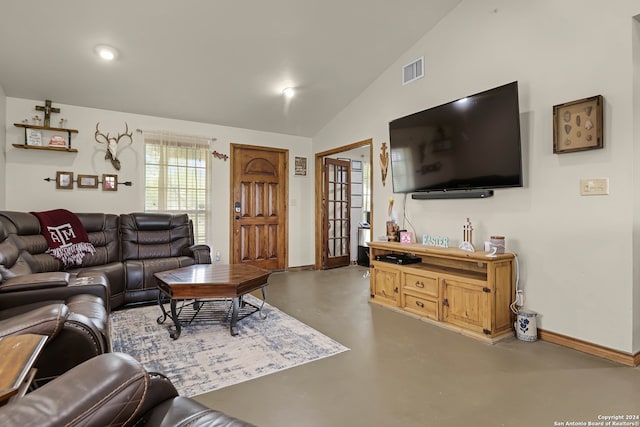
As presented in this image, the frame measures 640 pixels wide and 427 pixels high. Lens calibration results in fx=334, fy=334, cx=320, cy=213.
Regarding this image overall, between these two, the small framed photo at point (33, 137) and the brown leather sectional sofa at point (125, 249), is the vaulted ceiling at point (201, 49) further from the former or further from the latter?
the brown leather sectional sofa at point (125, 249)

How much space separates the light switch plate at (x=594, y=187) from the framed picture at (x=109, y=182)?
5.06m

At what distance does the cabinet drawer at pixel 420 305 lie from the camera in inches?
124

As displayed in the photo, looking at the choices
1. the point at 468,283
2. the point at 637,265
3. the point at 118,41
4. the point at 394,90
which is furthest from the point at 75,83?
the point at 637,265

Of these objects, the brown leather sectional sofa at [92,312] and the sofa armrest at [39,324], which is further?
the sofa armrest at [39,324]

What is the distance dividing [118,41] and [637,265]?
15.5 ft

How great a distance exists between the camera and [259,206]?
5.51m

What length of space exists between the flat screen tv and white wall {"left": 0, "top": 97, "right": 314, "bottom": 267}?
242cm

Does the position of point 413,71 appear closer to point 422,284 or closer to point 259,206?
point 422,284

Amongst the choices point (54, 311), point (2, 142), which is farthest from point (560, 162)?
point (2, 142)

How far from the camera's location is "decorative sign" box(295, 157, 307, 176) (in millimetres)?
5848

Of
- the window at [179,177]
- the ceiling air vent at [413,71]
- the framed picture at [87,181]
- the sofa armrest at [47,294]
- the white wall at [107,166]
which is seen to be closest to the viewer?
the sofa armrest at [47,294]

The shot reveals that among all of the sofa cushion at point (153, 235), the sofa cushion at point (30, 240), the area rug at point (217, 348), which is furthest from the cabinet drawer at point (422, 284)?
the sofa cushion at point (30, 240)

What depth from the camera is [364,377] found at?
210 centimetres

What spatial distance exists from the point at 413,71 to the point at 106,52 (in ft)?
10.8
